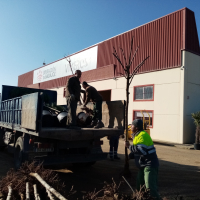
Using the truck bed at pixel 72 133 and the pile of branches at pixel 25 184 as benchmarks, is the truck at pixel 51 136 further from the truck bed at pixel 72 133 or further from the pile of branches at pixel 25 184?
the pile of branches at pixel 25 184

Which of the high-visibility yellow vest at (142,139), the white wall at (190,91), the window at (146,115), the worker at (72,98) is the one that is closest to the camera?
the high-visibility yellow vest at (142,139)

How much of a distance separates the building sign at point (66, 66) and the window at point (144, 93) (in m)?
6.37

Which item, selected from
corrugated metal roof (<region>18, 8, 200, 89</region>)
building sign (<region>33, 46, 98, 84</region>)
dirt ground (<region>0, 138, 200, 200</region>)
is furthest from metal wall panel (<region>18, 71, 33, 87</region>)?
dirt ground (<region>0, 138, 200, 200</region>)

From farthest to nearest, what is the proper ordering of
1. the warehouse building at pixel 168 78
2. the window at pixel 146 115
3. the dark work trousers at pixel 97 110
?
the window at pixel 146 115 < the warehouse building at pixel 168 78 < the dark work trousers at pixel 97 110

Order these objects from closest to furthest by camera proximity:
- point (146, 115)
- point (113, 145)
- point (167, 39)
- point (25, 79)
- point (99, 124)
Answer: point (99, 124)
point (113, 145)
point (167, 39)
point (146, 115)
point (25, 79)

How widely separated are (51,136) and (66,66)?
2342 centimetres

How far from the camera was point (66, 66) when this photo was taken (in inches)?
1104

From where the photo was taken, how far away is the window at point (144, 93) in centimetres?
1698

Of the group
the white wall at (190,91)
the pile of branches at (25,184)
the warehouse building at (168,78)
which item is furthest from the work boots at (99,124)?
the white wall at (190,91)

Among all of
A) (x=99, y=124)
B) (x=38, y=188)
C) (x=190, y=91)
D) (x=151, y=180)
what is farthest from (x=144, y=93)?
(x=38, y=188)

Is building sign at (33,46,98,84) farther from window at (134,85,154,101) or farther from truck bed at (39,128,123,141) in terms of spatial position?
truck bed at (39,128,123,141)

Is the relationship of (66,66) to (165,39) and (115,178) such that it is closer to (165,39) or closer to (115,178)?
(165,39)

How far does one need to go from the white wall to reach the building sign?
976cm

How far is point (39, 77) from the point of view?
35594 millimetres
